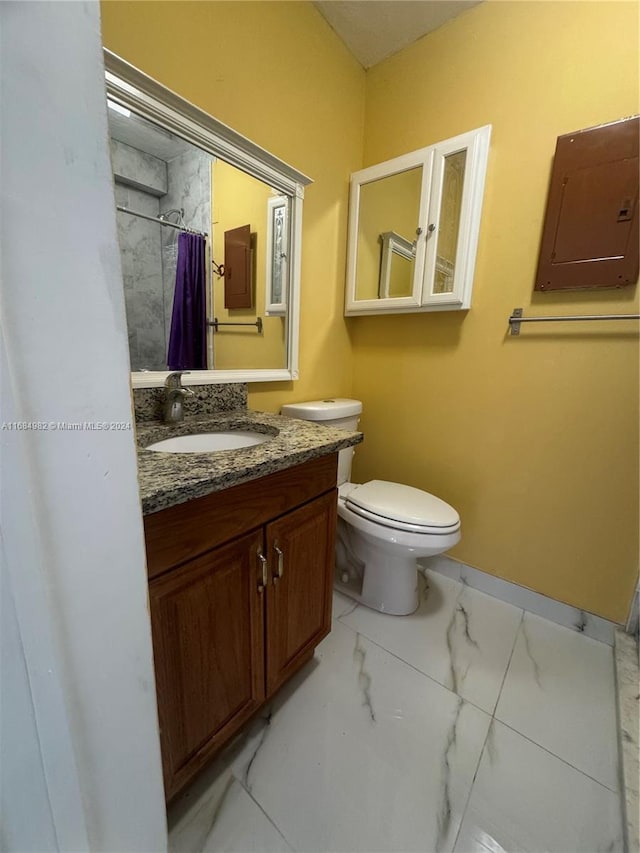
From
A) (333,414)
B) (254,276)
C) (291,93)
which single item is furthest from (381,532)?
(291,93)

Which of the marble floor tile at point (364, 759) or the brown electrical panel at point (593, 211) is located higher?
the brown electrical panel at point (593, 211)

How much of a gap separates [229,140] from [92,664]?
1376 millimetres

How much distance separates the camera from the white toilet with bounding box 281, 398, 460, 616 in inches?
48.1

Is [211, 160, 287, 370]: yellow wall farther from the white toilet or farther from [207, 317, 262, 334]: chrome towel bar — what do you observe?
the white toilet

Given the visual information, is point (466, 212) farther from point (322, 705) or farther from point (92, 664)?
point (322, 705)

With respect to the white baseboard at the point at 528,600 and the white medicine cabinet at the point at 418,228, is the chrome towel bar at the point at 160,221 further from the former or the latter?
the white baseboard at the point at 528,600

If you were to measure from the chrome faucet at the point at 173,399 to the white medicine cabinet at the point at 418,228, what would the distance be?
3.07 ft

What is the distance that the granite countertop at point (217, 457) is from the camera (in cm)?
58

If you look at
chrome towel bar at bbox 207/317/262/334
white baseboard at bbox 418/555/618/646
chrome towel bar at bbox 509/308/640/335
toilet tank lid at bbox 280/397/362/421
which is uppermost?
chrome towel bar at bbox 509/308/640/335

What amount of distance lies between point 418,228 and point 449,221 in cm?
12

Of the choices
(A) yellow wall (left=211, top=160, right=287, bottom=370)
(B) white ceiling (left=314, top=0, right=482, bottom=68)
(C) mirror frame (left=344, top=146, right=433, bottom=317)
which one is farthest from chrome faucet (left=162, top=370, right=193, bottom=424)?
(B) white ceiling (left=314, top=0, right=482, bottom=68)

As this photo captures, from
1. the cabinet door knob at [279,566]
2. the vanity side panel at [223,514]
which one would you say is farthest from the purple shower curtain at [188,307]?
the cabinet door knob at [279,566]

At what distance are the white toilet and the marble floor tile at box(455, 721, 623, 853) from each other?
537 mm

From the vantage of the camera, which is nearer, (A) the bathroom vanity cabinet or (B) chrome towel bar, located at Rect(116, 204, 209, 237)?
(A) the bathroom vanity cabinet
